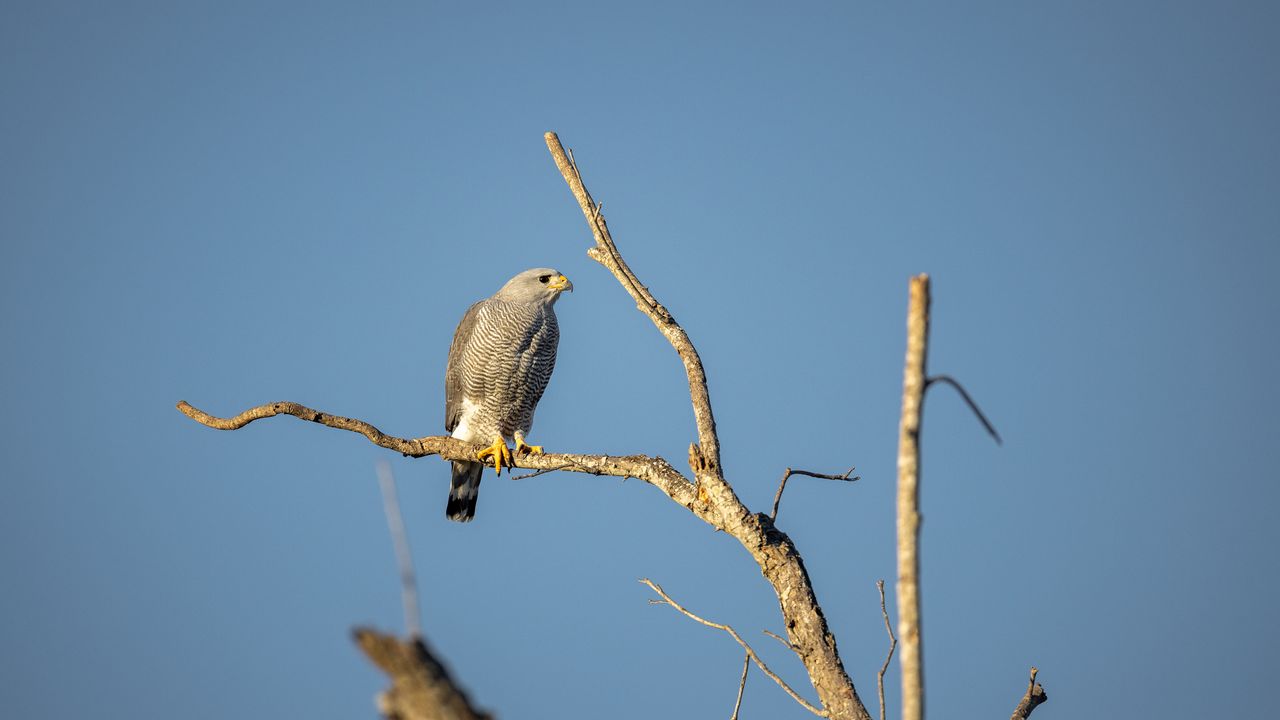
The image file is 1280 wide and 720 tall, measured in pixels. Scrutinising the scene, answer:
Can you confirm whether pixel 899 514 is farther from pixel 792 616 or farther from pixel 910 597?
pixel 792 616

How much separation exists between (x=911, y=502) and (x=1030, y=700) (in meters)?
2.28

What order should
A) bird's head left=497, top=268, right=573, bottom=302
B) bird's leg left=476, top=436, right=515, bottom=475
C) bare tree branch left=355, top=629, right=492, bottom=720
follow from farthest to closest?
bird's head left=497, top=268, right=573, bottom=302 < bird's leg left=476, top=436, right=515, bottom=475 < bare tree branch left=355, top=629, right=492, bottom=720

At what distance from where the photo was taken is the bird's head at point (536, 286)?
29.9ft

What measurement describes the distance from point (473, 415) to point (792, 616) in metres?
4.99

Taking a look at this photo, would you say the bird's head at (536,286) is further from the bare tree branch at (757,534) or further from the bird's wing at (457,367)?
the bare tree branch at (757,534)

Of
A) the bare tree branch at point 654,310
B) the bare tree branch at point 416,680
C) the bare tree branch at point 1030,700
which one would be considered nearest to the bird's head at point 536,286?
the bare tree branch at point 654,310

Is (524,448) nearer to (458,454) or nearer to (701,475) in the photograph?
(458,454)

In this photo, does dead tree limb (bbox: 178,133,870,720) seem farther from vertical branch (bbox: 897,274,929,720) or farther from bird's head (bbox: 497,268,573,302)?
bird's head (bbox: 497,268,573,302)

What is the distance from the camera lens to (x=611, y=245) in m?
6.00

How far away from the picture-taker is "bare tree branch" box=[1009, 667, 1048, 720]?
4473mm

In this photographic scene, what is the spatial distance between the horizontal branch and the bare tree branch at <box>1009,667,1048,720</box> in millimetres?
1727

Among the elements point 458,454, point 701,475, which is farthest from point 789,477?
point 458,454

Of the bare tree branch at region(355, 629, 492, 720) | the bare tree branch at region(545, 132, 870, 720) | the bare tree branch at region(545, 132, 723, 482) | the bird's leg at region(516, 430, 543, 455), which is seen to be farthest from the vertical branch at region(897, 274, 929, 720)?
the bird's leg at region(516, 430, 543, 455)

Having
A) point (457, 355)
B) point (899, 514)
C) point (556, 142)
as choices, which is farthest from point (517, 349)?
point (899, 514)
